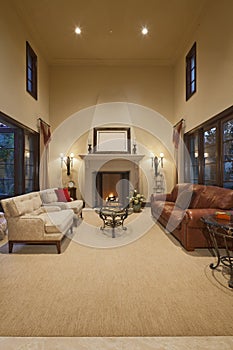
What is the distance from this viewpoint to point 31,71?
6371mm

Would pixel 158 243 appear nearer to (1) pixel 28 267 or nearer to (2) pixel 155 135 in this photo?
(1) pixel 28 267

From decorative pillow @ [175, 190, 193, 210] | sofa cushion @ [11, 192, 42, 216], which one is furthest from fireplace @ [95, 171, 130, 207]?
decorative pillow @ [175, 190, 193, 210]

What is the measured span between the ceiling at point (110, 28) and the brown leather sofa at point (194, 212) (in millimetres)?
4238

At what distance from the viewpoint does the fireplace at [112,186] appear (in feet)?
26.6

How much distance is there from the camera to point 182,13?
216 inches

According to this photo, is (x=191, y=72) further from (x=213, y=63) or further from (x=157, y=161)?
(x=157, y=161)

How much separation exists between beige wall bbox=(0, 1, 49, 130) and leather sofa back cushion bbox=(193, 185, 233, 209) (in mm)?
4221

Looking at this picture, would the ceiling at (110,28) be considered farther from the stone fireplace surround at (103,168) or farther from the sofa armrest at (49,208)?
the sofa armrest at (49,208)

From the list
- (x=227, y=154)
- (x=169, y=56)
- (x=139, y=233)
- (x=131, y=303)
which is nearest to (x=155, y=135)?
(x=169, y=56)

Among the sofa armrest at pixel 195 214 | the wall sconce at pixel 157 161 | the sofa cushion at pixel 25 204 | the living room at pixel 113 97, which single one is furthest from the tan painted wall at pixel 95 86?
the sofa armrest at pixel 195 214

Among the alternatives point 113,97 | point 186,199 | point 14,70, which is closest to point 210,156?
point 186,199

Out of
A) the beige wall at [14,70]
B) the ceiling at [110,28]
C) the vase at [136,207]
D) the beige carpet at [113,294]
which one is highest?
the ceiling at [110,28]

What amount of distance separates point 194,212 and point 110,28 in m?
5.25

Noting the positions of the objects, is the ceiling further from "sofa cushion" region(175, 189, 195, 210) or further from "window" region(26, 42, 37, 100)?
"sofa cushion" region(175, 189, 195, 210)
